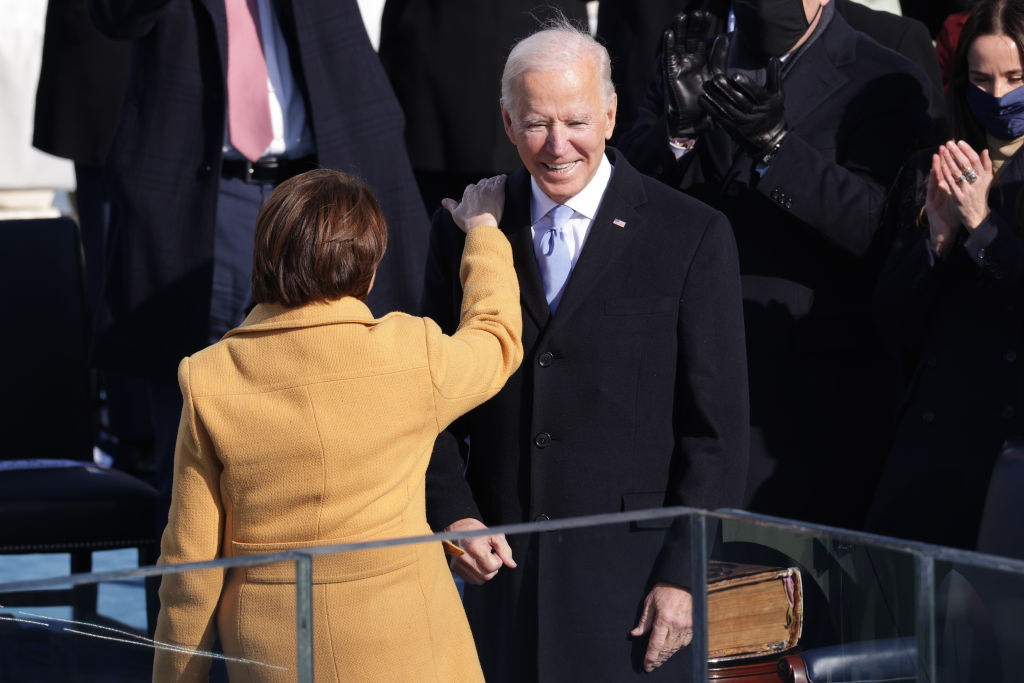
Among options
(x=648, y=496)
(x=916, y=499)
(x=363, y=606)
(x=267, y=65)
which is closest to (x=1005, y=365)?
(x=916, y=499)

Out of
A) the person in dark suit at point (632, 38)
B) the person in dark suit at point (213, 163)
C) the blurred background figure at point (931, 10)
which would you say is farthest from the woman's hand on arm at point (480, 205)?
the blurred background figure at point (931, 10)

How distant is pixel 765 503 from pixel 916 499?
30 cm

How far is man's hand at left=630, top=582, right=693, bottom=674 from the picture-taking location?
5.60 feet

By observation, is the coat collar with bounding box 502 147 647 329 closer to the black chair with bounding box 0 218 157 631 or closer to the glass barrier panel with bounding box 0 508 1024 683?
the glass barrier panel with bounding box 0 508 1024 683

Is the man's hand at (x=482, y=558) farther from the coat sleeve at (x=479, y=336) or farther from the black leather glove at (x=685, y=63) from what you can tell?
the black leather glove at (x=685, y=63)

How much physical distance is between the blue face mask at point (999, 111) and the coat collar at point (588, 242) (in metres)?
0.82

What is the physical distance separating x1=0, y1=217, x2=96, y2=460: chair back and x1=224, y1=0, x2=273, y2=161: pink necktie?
88 centimetres

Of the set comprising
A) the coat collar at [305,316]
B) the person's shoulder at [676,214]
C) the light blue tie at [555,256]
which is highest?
the person's shoulder at [676,214]

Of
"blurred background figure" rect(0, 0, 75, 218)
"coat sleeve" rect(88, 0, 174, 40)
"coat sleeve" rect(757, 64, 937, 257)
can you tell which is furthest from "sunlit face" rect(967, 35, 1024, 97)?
"blurred background figure" rect(0, 0, 75, 218)

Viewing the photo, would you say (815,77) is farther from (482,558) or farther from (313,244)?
(482,558)

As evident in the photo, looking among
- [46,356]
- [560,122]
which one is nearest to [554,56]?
[560,122]

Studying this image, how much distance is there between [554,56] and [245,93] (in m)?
1.31

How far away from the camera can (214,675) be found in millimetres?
1627

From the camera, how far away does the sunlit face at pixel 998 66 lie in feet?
9.10
